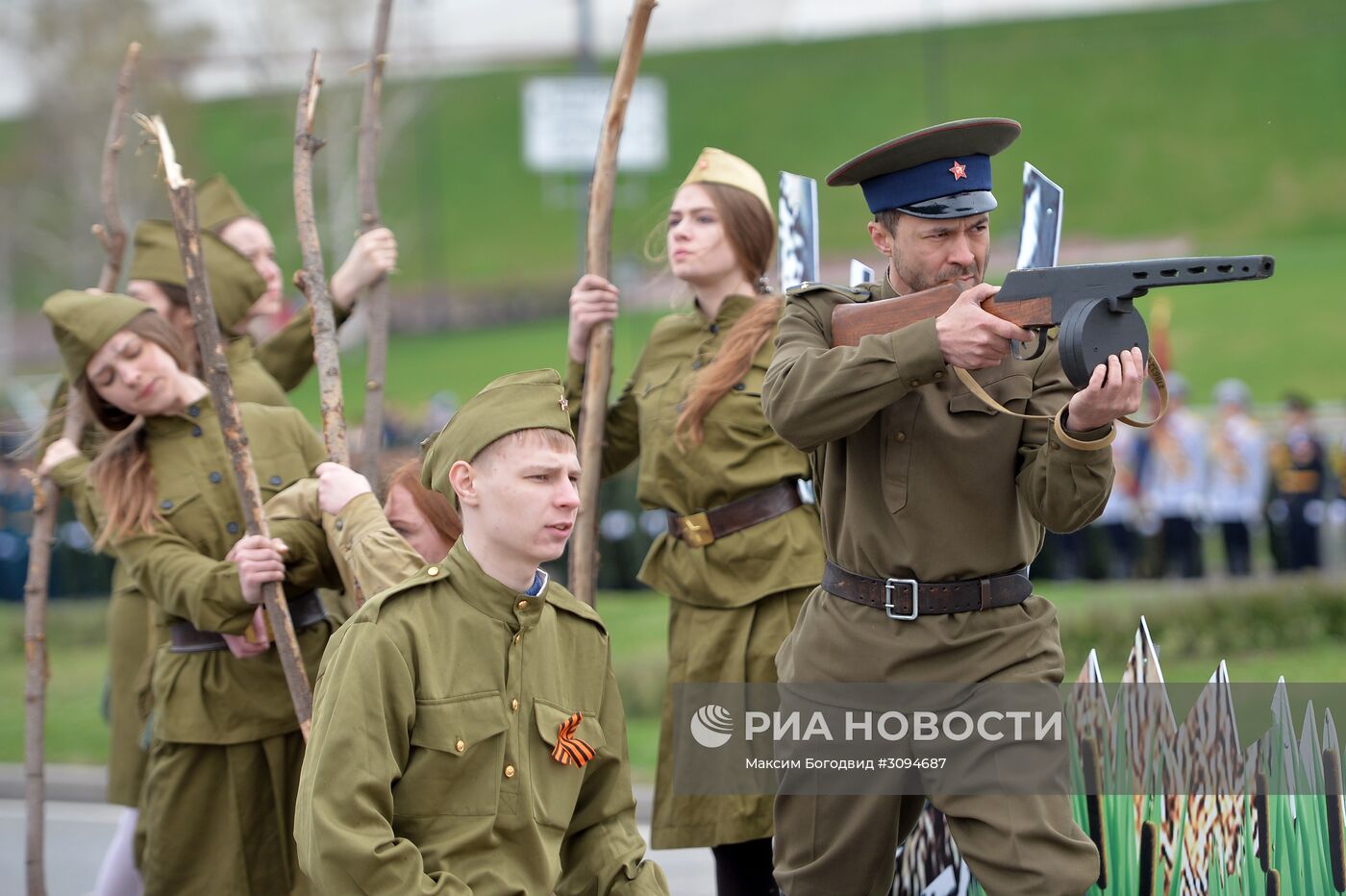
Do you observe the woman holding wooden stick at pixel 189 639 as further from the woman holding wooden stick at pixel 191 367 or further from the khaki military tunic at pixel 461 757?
the khaki military tunic at pixel 461 757

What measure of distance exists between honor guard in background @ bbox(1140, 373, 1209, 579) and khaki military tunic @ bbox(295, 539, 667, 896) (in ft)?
38.6

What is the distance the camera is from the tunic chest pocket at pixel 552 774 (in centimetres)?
316

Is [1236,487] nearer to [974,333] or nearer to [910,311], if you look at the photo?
[910,311]

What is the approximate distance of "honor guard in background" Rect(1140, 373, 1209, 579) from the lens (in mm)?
14258

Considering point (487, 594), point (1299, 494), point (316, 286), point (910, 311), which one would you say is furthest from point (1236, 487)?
point (487, 594)

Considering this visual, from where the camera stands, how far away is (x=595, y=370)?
4.82m

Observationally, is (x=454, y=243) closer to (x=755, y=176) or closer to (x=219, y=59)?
(x=219, y=59)

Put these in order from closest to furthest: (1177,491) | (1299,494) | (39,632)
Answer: (39,632) < (1299,494) < (1177,491)

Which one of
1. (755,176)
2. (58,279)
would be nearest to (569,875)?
(755,176)

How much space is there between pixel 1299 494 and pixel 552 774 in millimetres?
11517

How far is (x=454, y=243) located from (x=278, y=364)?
40764 millimetres

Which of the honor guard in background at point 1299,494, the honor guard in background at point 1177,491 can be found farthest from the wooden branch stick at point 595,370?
the honor guard in background at point 1177,491

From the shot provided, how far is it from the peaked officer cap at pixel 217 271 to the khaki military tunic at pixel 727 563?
1430 millimetres

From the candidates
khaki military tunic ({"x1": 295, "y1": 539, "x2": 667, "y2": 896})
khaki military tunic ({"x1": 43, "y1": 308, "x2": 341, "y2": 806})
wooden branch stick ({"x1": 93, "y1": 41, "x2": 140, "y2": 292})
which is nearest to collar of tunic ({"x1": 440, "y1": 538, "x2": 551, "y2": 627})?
khaki military tunic ({"x1": 295, "y1": 539, "x2": 667, "y2": 896})
